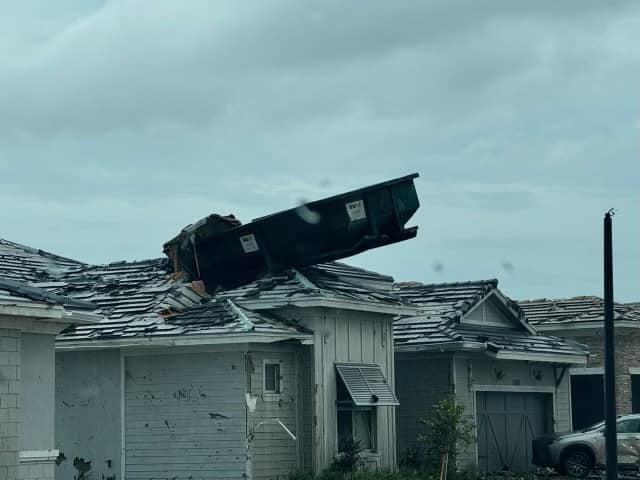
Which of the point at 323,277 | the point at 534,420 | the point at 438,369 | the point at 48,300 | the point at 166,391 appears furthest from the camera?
the point at 534,420

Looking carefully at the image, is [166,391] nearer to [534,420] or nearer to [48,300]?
[48,300]

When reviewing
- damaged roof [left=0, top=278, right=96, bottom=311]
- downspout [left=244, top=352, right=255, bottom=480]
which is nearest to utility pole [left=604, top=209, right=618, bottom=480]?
downspout [left=244, top=352, right=255, bottom=480]

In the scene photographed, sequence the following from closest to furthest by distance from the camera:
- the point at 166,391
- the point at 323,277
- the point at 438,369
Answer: the point at 166,391
the point at 323,277
the point at 438,369

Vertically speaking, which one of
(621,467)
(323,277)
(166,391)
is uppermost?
(323,277)

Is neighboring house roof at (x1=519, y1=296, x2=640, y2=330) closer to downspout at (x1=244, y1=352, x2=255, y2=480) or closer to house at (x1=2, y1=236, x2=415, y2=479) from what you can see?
house at (x1=2, y1=236, x2=415, y2=479)

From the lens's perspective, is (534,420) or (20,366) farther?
(534,420)

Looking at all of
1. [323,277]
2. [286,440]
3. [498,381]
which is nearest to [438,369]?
[498,381]

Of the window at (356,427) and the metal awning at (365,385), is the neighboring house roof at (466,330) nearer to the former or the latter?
the metal awning at (365,385)
